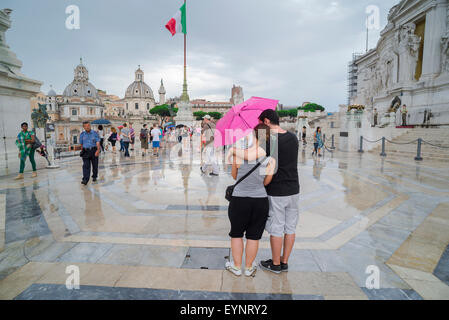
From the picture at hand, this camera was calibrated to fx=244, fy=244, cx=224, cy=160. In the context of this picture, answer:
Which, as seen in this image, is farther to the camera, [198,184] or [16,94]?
[16,94]

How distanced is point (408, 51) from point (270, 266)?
1136 inches

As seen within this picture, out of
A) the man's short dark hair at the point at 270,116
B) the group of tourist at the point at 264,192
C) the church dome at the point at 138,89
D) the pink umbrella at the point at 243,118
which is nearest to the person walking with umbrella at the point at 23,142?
the pink umbrella at the point at 243,118

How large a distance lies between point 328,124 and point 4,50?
3199 centimetres

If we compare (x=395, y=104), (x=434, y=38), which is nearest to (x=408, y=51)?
(x=434, y=38)

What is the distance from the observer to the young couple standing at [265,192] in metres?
2.47

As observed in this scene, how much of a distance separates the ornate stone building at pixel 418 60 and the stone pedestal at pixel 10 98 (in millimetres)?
26634

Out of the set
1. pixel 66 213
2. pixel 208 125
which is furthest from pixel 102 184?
pixel 208 125

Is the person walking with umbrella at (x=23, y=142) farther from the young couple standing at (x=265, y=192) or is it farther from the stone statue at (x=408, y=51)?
Result: the stone statue at (x=408, y=51)

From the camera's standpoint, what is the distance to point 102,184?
6992 millimetres

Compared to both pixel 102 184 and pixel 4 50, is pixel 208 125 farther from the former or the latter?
pixel 4 50

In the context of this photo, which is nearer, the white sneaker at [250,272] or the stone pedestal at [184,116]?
the white sneaker at [250,272]

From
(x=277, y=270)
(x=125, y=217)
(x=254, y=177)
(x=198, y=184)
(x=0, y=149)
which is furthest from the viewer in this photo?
(x=0, y=149)

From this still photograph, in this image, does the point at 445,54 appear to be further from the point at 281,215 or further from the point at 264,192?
the point at 264,192

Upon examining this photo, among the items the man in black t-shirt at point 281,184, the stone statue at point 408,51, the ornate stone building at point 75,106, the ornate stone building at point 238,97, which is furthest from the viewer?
the ornate stone building at point 75,106
